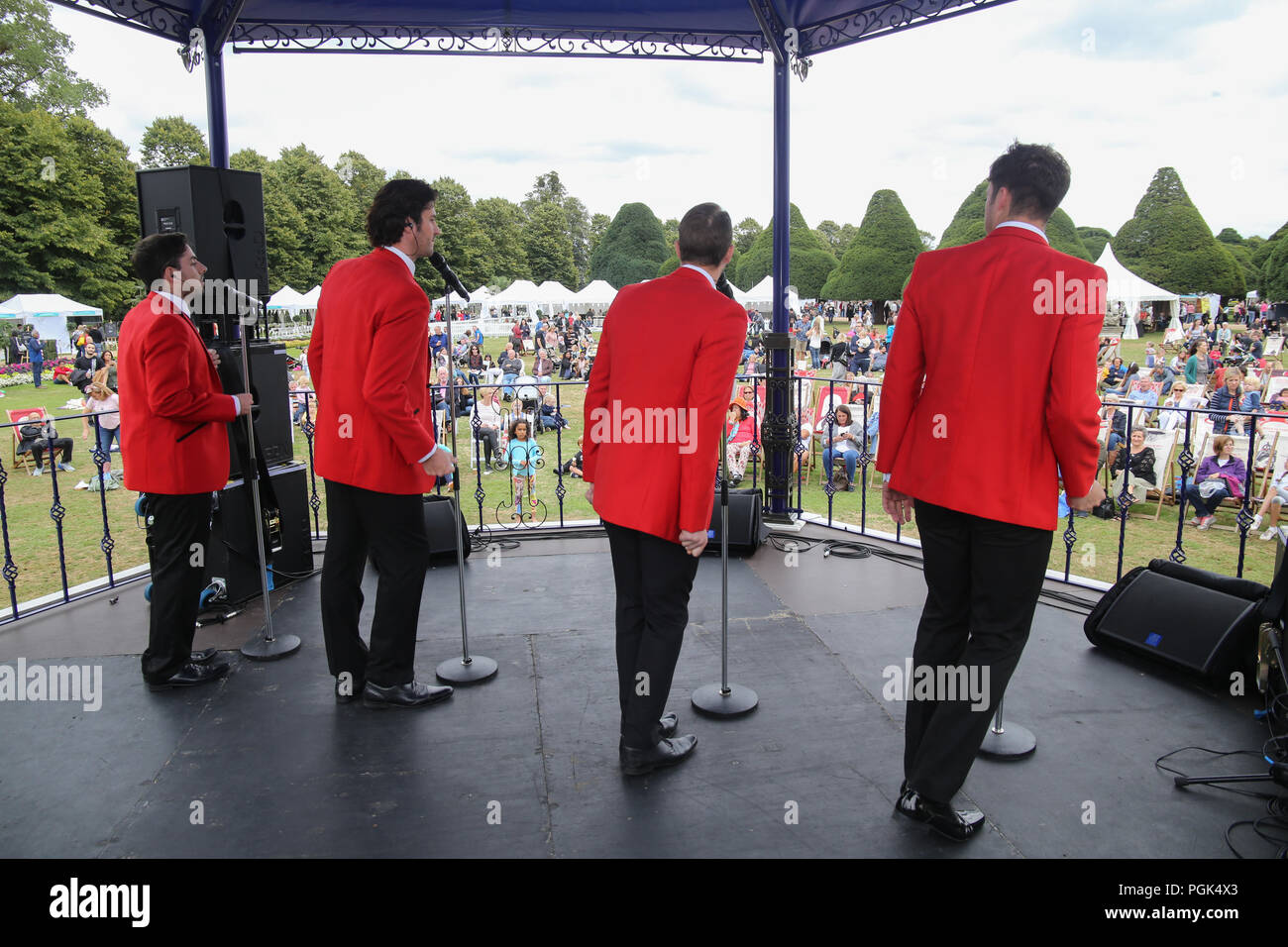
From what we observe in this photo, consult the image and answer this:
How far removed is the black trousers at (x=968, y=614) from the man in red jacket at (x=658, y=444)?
756 millimetres

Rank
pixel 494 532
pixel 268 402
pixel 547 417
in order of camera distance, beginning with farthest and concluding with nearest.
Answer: pixel 547 417 < pixel 494 532 < pixel 268 402

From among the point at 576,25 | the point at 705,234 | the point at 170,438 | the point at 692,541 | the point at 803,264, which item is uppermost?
the point at 803,264

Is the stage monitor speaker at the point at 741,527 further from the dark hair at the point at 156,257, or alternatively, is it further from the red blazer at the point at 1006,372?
the dark hair at the point at 156,257

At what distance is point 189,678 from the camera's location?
145 inches

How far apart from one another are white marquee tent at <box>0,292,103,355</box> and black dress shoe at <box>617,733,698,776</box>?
98.2 feet

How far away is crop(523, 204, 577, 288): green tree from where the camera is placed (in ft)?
205

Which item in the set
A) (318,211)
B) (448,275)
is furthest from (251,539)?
(318,211)

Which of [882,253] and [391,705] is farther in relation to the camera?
[882,253]

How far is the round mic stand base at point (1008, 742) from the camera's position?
2990 millimetres

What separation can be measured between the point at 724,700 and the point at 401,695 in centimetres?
135

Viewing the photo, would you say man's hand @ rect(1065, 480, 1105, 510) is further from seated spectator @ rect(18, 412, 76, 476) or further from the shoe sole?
seated spectator @ rect(18, 412, 76, 476)

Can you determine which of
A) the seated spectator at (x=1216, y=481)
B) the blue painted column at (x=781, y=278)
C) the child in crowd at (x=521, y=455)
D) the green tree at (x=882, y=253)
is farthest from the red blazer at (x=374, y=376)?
the green tree at (x=882, y=253)

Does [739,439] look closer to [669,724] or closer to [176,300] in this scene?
[669,724]
